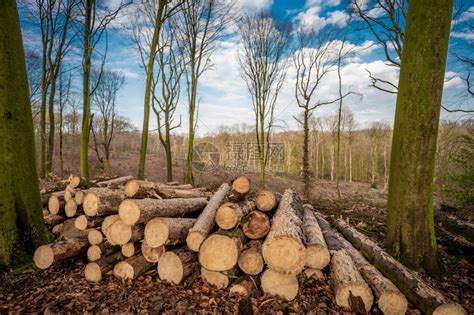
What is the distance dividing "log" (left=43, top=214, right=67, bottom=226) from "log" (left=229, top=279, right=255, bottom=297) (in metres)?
3.65

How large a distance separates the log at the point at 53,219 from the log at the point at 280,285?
158 inches

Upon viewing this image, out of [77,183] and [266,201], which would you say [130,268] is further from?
[77,183]

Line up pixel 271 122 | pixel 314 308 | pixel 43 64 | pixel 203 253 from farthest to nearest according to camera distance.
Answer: pixel 271 122 → pixel 43 64 → pixel 203 253 → pixel 314 308

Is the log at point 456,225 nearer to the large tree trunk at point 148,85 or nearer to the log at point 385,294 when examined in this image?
the log at point 385,294

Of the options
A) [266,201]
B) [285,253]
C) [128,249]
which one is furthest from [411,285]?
[128,249]

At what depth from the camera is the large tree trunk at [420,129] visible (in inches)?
131

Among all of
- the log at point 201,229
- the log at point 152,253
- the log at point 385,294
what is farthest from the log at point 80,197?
the log at point 385,294

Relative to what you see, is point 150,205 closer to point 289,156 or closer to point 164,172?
point 164,172

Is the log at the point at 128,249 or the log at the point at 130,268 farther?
the log at the point at 128,249

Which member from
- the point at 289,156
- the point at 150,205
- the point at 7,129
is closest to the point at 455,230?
the point at 150,205

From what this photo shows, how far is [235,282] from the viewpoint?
2.87 m

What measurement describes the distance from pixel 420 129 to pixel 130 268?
468 cm

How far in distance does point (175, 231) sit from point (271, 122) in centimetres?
1247

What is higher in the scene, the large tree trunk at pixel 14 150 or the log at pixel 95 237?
the large tree trunk at pixel 14 150
